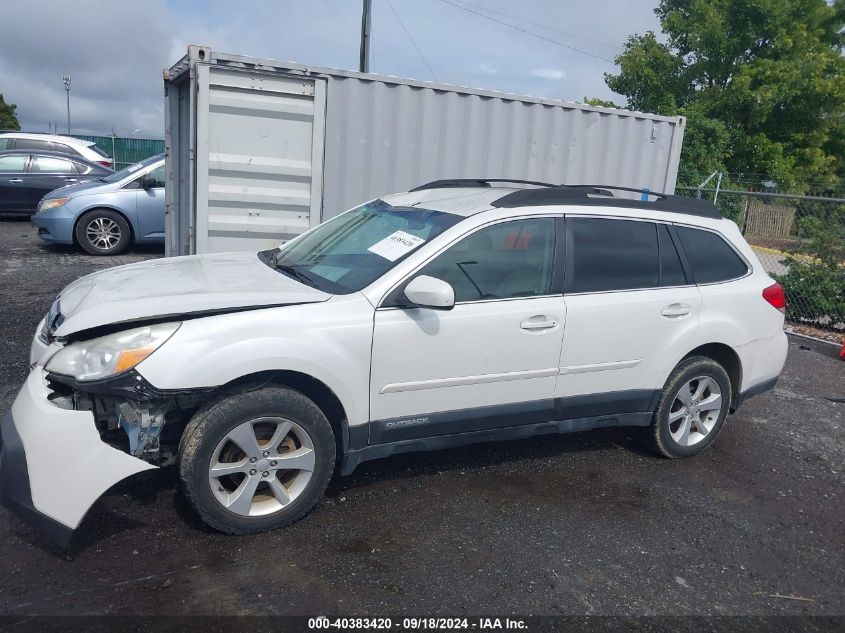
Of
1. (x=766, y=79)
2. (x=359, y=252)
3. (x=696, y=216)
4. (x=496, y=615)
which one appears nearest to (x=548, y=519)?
(x=496, y=615)

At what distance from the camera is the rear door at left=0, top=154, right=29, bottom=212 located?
1423cm

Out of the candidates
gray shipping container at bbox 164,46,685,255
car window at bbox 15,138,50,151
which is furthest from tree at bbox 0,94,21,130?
gray shipping container at bbox 164,46,685,255

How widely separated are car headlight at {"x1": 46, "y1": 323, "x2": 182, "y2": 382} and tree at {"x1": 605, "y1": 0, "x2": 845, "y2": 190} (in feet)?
74.9

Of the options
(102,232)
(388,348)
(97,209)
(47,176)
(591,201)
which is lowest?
(102,232)

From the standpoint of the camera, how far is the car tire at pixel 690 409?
182 inches

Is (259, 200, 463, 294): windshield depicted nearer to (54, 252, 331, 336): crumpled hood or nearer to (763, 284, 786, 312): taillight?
(54, 252, 331, 336): crumpled hood

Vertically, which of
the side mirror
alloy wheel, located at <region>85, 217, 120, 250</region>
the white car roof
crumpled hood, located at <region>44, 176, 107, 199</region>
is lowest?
alloy wheel, located at <region>85, 217, 120, 250</region>

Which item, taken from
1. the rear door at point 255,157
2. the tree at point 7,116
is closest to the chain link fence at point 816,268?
the rear door at point 255,157

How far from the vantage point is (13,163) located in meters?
14.2

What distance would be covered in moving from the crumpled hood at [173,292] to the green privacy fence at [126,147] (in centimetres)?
2173

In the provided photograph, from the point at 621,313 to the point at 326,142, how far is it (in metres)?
3.92

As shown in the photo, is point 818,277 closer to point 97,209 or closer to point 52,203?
point 97,209

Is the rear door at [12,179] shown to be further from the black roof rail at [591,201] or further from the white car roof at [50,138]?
the black roof rail at [591,201]

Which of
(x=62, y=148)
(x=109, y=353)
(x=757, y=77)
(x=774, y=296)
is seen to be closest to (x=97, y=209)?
(x=62, y=148)
